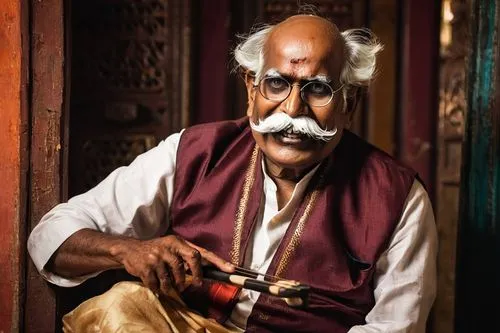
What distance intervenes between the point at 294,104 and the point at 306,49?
0.20 metres

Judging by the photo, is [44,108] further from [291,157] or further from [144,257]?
[291,157]

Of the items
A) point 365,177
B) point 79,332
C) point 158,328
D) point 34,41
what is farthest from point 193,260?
point 34,41

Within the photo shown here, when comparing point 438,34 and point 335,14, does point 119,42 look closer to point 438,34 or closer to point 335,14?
point 335,14

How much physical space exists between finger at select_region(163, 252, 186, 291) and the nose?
2.05 ft

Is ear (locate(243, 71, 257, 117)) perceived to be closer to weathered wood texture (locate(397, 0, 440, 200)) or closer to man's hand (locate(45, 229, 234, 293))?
man's hand (locate(45, 229, 234, 293))

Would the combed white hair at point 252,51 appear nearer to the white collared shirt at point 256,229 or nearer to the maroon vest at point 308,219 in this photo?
the maroon vest at point 308,219

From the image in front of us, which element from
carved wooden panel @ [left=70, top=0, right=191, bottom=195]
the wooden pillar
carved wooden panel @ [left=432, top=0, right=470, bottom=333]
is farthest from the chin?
carved wooden panel @ [left=432, top=0, right=470, bottom=333]

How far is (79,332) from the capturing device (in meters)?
2.37

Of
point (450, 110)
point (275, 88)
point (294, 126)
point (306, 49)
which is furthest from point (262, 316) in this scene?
point (450, 110)

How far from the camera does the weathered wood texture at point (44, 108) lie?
8.52 feet

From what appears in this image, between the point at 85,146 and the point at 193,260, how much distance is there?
154cm

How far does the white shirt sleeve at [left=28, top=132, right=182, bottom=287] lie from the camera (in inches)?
99.2

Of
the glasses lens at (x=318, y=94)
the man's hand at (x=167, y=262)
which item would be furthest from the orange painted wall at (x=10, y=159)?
the glasses lens at (x=318, y=94)

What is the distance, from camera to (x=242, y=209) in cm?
258
